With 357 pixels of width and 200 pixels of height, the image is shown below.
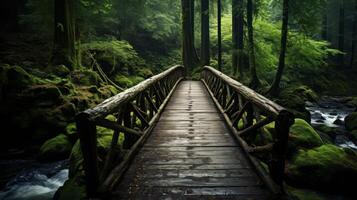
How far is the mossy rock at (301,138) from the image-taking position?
5.80 metres

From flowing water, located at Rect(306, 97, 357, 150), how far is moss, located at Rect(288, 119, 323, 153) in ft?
17.3

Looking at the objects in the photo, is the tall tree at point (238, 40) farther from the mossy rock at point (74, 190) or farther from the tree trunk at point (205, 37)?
the mossy rock at point (74, 190)

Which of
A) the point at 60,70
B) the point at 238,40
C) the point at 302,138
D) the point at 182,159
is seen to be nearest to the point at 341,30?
the point at 238,40

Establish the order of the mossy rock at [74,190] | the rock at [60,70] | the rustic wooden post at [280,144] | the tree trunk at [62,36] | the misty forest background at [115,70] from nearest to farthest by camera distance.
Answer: the rustic wooden post at [280,144], the mossy rock at [74,190], the misty forest background at [115,70], the rock at [60,70], the tree trunk at [62,36]

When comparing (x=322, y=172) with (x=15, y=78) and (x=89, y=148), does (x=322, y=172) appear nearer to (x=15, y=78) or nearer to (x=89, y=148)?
(x=89, y=148)

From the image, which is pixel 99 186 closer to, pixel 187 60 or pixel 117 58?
pixel 117 58

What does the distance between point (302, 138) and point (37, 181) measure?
6.31 m

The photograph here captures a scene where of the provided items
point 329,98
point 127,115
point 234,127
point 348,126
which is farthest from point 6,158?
point 329,98

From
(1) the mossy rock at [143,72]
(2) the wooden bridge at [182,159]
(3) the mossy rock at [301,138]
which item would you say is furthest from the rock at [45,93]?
(1) the mossy rock at [143,72]

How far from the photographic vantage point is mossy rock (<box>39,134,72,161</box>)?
23.6 ft

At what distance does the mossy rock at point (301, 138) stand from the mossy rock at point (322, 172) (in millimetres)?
397

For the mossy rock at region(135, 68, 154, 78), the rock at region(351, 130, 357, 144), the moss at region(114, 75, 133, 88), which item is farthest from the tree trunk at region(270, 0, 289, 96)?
the mossy rock at region(135, 68, 154, 78)

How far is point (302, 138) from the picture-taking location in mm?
6039

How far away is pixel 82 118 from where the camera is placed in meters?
2.82
